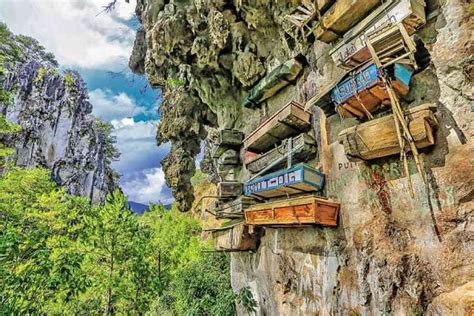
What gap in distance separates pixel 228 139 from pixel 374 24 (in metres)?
4.63

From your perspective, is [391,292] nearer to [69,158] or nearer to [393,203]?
[393,203]

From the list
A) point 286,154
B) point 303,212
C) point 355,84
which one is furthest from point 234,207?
point 355,84

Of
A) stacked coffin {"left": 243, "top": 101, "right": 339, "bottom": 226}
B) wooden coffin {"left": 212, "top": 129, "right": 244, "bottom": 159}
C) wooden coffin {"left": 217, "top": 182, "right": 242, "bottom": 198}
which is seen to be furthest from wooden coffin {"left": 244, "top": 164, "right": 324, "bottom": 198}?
wooden coffin {"left": 212, "top": 129, "right": 244, "bottom": 159}

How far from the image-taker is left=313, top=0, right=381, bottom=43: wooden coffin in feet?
11.9

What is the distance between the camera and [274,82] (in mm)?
5926

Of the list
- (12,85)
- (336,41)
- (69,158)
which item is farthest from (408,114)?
(12,85)

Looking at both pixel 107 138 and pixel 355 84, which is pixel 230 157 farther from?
pixel 107 138

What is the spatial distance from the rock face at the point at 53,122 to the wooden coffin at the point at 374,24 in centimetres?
3448

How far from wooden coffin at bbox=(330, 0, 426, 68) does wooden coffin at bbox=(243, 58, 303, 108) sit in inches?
57.0

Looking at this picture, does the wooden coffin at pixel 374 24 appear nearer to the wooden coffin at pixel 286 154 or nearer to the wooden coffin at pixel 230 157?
the wooden coffin at pixel 286 154

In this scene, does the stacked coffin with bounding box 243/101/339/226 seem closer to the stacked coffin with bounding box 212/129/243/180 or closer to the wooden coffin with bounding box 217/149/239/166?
the stacked coffin with bounding box 212/129/243/180

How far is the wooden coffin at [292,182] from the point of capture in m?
4.33

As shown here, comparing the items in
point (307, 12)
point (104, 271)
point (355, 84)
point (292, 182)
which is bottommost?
point (104, 271)

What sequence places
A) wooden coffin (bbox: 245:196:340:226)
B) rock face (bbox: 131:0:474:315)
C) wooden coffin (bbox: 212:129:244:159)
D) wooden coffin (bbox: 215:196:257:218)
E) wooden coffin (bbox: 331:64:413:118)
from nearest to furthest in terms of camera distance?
1. rock face (bbox: 131:0:474:315)
2. wooden coffin (bbox: 331:64:413:118)
3. wooden coffin (bbox: 245:196:340:226)
4. wooden coffin (bbox: 215:196:257:218)
5. wooden coffin (bbox: 212:129:244:159)
